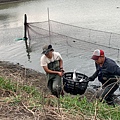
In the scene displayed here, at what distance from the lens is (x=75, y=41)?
13500 millimetres

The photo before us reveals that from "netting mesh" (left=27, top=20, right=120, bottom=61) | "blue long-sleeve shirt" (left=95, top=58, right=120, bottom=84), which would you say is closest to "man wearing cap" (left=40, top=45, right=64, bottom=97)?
"blue long-sleeve shirt" (left=95, top=58, right=120, bottom=84)

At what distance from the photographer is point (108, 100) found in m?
6.27

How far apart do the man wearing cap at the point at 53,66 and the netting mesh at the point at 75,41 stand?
5.41 m

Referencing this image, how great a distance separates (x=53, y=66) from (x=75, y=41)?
7355 mm

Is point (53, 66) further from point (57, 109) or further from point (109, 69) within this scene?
point (57, 109)

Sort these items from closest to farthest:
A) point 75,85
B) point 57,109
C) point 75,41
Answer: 1. point 57,109
2. point 75,85
3. point 75,41

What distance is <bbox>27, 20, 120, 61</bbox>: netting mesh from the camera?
1234cm

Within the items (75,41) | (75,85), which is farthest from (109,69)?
(75,41)

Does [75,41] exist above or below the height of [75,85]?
below

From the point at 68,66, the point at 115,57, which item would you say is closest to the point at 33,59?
the point at 68,66

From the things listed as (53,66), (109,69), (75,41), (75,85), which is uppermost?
(109,69)

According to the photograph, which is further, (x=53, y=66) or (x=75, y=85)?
(x=53, y=66)

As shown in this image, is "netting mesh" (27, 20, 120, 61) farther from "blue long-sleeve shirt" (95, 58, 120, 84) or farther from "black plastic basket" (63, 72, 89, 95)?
"blue long-sleeve shirt" (95, 58, 120, 84)

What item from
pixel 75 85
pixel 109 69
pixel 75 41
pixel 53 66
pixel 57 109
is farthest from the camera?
pixel 75 41
